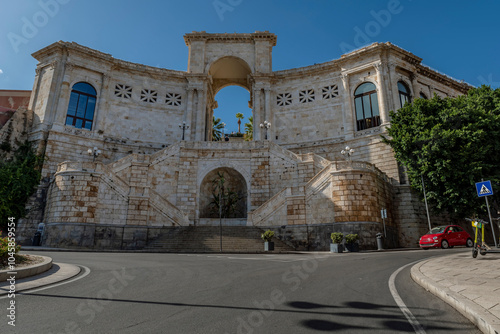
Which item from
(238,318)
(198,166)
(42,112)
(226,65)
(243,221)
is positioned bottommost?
(238,318)

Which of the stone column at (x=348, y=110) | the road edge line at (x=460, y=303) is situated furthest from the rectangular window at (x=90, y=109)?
the road edge line at (x=460, y=303)

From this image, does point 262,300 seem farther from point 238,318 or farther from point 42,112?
point 42,112

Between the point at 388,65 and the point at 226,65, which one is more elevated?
the point at 226,65

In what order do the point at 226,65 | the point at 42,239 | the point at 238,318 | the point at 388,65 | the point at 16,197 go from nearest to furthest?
the point at 238,318, the point at 42,239, the point at 16,197, the point at 388,65, the point at 226,65

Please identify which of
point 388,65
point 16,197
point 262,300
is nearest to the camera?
point 262,300

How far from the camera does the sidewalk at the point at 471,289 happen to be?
382 centimetres

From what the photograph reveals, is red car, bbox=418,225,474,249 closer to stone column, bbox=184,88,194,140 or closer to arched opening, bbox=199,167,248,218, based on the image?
arched opening, bbox=199,167,248,218

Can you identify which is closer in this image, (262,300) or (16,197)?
(262,300)

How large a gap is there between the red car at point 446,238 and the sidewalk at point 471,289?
1161cm

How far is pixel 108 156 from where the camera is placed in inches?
1251

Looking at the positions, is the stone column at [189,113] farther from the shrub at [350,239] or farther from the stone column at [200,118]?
the shrub at [350,239]

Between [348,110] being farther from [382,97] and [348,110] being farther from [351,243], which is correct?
[351,243]

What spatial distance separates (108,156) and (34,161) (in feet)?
A: 21.3

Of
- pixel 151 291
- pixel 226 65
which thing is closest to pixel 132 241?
pixel 151 291
